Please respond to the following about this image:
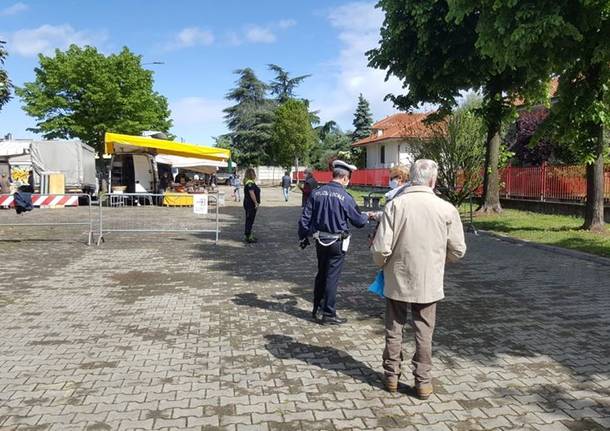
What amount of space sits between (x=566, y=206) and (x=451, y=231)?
50.3ft

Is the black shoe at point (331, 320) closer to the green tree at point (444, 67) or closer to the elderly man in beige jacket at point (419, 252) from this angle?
the elderly man in beige jacket at point (419, 252)

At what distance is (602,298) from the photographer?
7328 mm

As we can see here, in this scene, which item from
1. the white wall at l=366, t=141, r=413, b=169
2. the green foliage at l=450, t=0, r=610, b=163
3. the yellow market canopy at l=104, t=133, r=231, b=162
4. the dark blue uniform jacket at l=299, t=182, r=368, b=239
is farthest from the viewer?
the white wall at l=366, t=141, r=413, b=169

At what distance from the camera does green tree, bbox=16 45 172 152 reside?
37.3 m

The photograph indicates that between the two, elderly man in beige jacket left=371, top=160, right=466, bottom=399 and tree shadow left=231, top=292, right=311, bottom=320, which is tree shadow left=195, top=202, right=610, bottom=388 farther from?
elderly man in beige jacket left=371, top=160, right=466, bottom=399

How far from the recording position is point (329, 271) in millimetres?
5996

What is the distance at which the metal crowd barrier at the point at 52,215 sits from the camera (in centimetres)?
1252

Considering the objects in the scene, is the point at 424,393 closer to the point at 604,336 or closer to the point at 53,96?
the point at 604,336

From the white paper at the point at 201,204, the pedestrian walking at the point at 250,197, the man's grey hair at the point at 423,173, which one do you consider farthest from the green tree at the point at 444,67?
the man's grey hair at the point at 423,173

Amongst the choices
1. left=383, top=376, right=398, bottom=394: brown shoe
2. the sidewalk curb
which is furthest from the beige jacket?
the sidewalk curb

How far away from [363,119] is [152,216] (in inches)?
1893

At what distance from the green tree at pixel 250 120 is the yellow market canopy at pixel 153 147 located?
40.8m

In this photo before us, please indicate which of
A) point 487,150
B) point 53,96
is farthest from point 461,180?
point 53,96

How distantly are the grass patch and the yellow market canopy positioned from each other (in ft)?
34.7
